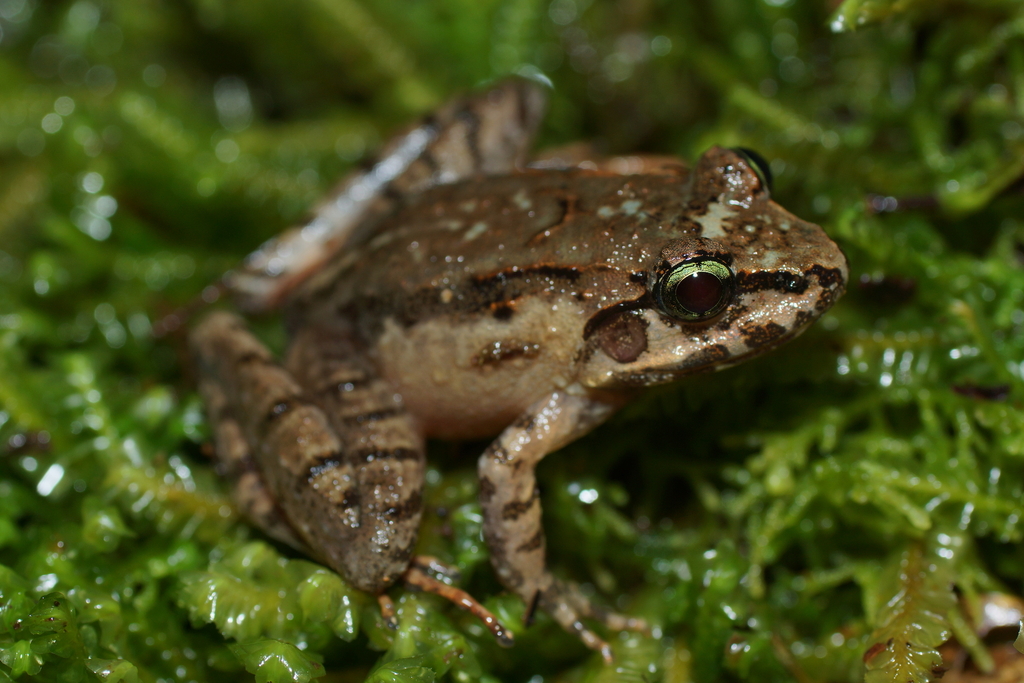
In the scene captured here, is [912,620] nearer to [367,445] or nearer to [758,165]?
[758,165]

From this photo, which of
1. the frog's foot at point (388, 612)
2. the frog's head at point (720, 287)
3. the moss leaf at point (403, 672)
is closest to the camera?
the moss leaf at point (403, 672)

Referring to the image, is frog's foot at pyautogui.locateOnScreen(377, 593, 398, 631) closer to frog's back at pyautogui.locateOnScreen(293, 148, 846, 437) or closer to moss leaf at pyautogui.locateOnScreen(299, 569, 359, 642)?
moss leaf at pyautogui.locateOnScreen(299, 569, 359, 642)

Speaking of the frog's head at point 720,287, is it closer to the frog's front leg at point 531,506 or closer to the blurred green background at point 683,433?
the frog's front leg at point 531,506

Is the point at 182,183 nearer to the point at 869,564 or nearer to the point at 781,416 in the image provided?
the point at 781,416

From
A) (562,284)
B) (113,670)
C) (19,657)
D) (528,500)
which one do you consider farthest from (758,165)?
(19,657)

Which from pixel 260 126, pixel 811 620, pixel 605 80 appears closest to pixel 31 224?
pixel 260 126

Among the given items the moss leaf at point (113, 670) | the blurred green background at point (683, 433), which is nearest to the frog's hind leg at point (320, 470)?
the blurred green background at point (683, 433)

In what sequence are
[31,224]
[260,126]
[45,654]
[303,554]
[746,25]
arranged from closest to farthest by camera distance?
[45,654] < [303,554] < [746,25] < [31,224] < [260,126]

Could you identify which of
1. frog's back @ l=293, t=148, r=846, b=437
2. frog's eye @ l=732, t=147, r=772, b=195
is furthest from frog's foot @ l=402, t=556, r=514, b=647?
frog's eye @ l=732, t=147, r=772, b=195
